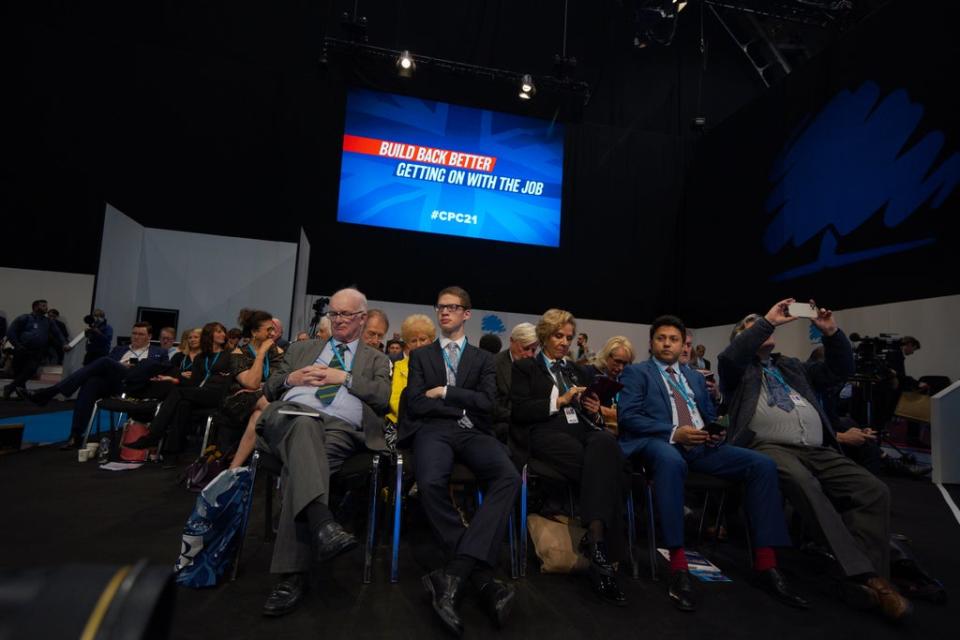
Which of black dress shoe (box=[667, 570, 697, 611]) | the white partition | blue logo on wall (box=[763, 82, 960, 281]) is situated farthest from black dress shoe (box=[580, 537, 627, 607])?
blue logo on wall (box=[763, 82, 960, 281])

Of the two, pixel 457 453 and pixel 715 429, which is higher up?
pixel 715 429

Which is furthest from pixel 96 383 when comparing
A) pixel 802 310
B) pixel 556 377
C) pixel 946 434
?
pixel 946 434

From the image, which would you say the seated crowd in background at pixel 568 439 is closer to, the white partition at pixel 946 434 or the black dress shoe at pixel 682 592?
the black dress shoe at pixel 682 592

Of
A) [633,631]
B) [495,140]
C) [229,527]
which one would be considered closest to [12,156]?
[495,140]

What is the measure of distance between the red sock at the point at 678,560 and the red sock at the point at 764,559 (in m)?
0.34

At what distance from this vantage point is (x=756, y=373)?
278 cm

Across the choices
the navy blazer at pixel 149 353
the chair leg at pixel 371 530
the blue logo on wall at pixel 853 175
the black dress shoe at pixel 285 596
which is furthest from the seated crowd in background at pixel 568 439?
the blue logo on wall at pixel 853 175

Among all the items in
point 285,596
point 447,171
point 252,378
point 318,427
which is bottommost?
point 285,596

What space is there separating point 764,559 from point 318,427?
1970 mm

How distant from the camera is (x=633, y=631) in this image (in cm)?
198

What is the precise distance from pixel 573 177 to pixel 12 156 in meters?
9.19

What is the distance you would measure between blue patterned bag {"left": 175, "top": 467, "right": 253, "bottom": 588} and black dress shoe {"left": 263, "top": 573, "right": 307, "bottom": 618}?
0.29 m

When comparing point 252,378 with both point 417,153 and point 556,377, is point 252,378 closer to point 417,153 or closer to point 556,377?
point 556,377

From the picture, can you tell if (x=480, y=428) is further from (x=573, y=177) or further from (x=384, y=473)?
(x=573, y=177)
